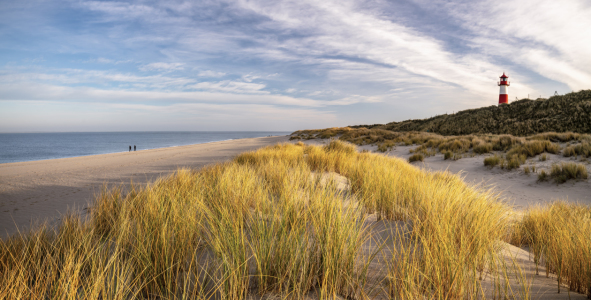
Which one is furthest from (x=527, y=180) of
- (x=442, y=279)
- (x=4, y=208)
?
(x=4, y=208)

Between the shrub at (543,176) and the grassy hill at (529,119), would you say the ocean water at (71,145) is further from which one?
the grassy hill at (529,119)

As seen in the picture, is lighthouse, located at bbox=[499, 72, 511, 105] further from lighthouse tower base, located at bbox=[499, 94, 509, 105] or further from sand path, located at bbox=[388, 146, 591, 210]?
sand path, located at bbox=[388, 146, 591, 210]

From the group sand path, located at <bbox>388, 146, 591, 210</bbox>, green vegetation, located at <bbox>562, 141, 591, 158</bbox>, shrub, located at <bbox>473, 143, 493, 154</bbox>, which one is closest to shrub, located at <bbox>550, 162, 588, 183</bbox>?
sand path, located at <bbox>388, 146, 591, 210</bbox>

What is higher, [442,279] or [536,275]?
[442,279]

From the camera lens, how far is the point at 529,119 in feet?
81.8

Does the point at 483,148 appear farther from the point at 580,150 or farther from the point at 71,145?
the point at 71,145

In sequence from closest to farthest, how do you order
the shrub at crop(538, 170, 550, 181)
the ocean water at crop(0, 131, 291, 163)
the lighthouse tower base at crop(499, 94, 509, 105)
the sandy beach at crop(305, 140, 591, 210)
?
the sandy beach at crop(305, 140, 591, 210), the shrub at crop(538, 170, 550, 181), the ocean water at crop(0, 131, 291, 163), the lighthouse tower base at crop(499, 94, 509, 105)

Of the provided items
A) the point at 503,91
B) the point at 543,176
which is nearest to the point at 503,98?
the point at 503,91

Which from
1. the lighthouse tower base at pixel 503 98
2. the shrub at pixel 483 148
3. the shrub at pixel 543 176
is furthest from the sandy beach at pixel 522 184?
the lighthouse tower base at pixel 503 98

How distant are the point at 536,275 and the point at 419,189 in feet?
4.51

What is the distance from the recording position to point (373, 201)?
9.51 ft

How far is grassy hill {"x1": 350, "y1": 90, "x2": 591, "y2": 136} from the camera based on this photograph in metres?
21.7

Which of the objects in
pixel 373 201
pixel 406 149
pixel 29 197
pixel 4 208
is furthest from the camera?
pixel 406 149

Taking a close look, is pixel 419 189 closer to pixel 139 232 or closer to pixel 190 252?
pixel 190 252
